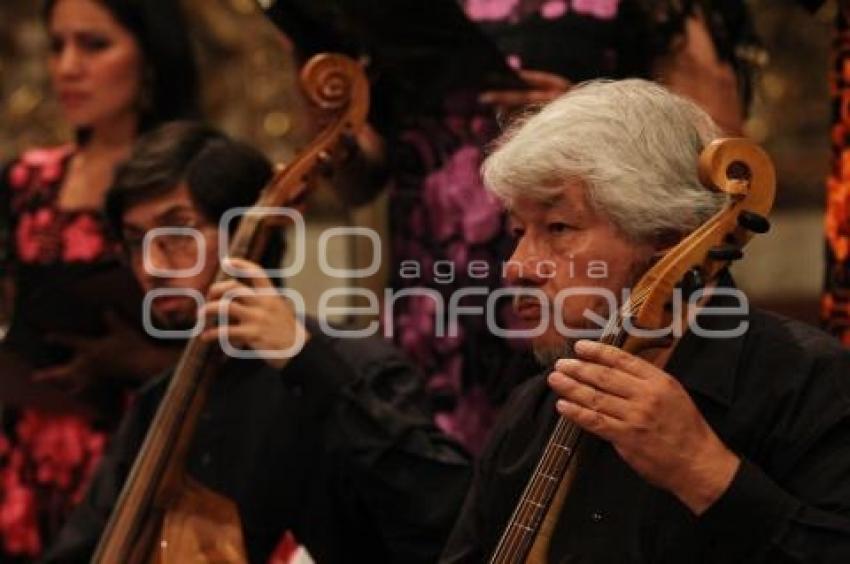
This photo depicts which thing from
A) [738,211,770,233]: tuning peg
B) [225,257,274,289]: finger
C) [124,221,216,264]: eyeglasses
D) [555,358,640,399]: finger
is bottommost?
[124,221,216,264]: eyeglasses

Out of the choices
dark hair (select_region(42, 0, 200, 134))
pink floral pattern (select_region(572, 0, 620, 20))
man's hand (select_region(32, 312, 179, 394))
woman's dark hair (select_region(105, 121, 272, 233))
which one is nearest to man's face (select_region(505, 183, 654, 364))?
woman's dark hair (select_region(105, 121, 272, 233))

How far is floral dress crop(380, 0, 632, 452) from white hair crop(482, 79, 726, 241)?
3.16ft

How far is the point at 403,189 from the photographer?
3336 mm

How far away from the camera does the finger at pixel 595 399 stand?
6.06 ft

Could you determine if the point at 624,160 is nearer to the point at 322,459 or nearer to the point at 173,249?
the point at 322,459

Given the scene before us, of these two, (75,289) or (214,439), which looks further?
(75,289)

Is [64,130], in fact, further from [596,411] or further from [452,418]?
[596,411]

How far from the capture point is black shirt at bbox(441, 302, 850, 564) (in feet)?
6.26

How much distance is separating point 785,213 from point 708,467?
10.8ft

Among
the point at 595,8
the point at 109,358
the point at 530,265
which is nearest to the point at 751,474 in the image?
the point at 530,265

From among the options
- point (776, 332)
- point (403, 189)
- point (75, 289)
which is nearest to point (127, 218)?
point (75, 289)

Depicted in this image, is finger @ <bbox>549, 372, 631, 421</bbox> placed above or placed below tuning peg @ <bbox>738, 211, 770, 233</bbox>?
below

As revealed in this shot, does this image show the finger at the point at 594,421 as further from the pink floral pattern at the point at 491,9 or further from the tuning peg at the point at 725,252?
the pink floral pattern at the point at 491,9

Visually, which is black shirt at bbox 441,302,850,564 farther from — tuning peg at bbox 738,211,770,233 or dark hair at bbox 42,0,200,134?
dark hair at bbox 42,0,200,134
